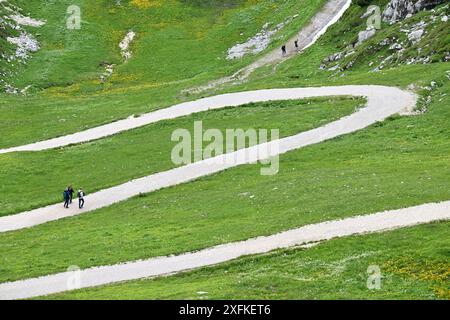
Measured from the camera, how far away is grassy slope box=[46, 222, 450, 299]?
37344 millimetres

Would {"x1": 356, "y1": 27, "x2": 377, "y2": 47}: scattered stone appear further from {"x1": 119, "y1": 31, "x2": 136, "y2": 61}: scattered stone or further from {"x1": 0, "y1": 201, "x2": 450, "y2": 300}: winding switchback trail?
{"x1": 0, "y1": 201, "x2": 450, "y2": 300}: winding switchback trail

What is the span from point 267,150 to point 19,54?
60.7 meters

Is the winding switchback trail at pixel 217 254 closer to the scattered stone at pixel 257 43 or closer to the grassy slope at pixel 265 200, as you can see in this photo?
the grassy slope at pixel 265 200

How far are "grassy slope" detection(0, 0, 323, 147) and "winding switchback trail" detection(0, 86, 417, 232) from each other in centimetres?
417

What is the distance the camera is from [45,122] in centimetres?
9056

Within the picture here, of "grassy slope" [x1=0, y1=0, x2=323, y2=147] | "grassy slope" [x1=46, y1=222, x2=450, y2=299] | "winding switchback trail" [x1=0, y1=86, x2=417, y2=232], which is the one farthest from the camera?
"grassy slope" [x1=0, y1=0, x2=323, y2=147]

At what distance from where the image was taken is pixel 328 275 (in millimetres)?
39781

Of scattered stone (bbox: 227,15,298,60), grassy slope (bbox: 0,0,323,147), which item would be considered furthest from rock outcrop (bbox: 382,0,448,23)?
scattered stone (bbox: 227,15,298,60)

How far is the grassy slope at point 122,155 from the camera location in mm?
68062

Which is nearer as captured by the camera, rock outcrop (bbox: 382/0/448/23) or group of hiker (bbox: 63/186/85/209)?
group of hiker (bbox: 63/186/85/209)

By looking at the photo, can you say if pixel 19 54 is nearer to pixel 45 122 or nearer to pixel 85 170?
pixel 45 122

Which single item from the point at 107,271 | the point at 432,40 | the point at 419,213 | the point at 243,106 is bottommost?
the point at 107,271

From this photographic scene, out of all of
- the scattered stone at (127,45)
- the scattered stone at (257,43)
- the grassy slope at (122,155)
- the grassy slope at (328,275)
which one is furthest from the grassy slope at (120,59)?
the grassy slope at (328,275)
